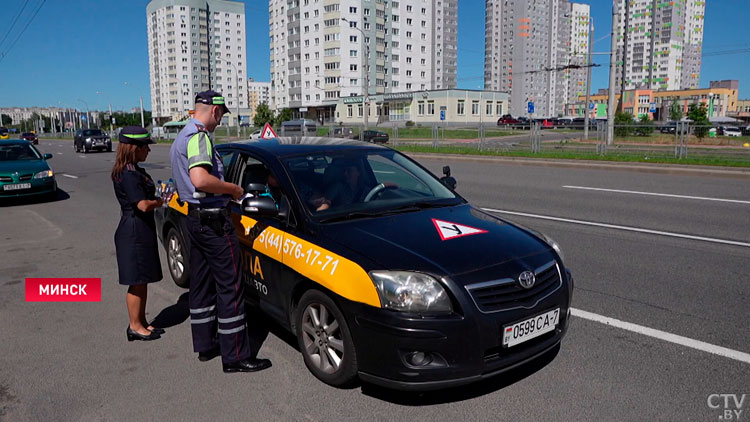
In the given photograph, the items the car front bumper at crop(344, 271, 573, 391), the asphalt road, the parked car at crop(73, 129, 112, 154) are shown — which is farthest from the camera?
the parked car at crop(73, 129, 112, 154)

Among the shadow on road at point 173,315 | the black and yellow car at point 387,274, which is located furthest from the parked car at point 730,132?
the shadow on road at point 173,315

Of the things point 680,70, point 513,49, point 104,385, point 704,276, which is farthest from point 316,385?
point 680,70

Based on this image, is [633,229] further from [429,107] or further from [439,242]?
[429,107]

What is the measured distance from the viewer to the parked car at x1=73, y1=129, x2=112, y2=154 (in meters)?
38.3

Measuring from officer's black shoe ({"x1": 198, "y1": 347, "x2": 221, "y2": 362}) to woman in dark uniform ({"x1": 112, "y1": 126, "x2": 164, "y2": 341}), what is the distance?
607 mm

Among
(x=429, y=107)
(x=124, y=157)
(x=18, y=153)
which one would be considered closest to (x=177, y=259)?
(x=124, y=157)

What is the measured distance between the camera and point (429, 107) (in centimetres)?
8775

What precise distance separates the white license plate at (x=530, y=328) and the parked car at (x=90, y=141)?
132ft

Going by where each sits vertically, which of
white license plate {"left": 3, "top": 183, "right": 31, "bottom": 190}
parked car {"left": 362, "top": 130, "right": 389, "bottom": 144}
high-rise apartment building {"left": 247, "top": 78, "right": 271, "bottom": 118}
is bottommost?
white license plate {"left": 3, "top": 183, "right": 31, "bottom": 190}

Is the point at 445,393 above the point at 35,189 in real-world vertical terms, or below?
below

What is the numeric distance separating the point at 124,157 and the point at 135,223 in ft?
1.63

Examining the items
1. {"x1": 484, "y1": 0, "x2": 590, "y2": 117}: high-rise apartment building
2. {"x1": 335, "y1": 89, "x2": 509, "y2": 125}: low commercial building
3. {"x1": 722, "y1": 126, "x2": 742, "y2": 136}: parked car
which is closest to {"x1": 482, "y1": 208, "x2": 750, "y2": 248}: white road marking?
{"x1": 722, "y1": 126, "x2": 742, "y2": 136}: parked car

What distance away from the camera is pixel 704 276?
19.2ft
